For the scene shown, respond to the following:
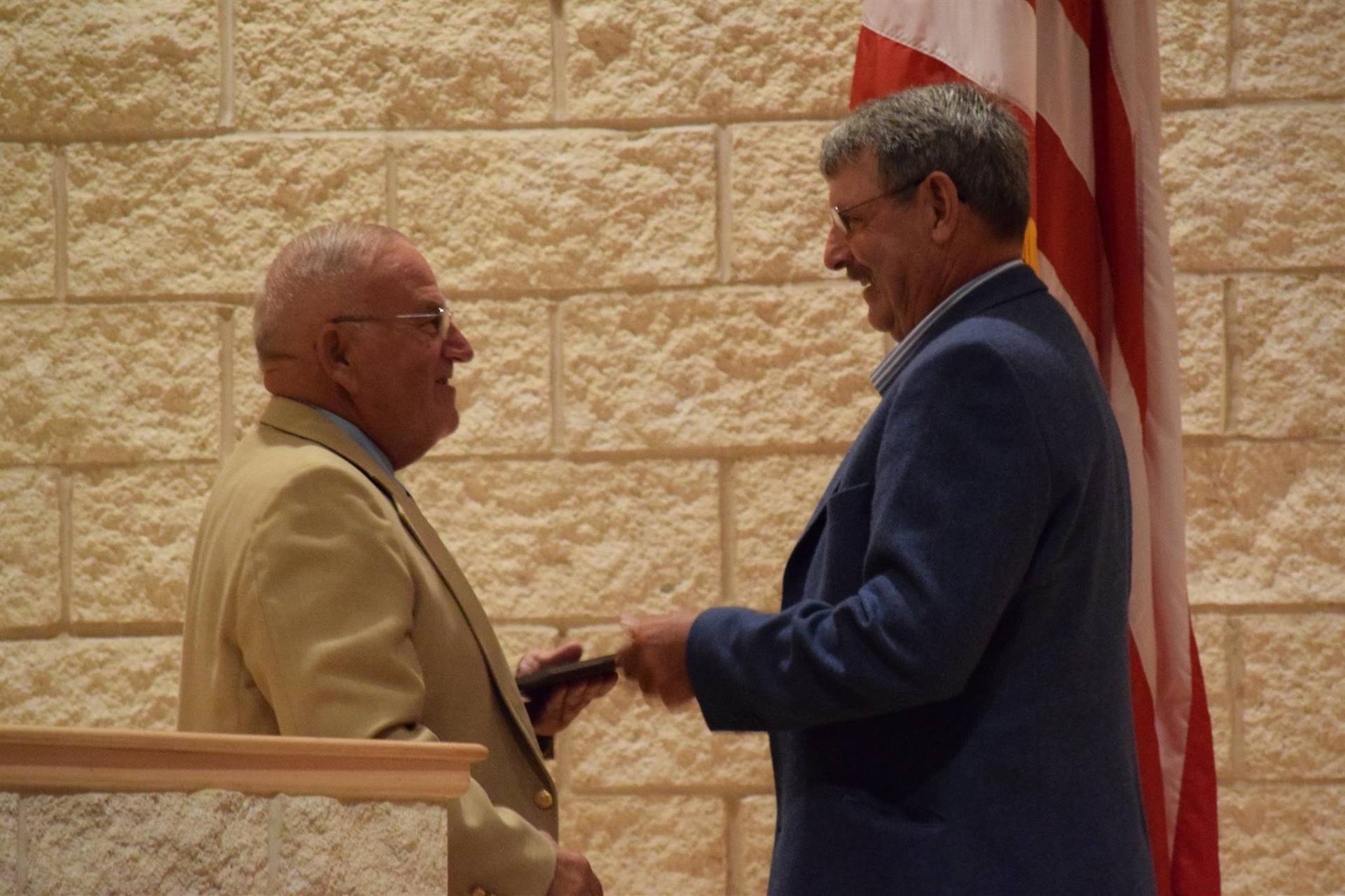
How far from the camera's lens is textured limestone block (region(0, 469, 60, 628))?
3467 mm

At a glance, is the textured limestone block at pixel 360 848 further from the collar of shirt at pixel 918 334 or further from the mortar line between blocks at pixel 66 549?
the mortar line between blocks at pixel 66 549

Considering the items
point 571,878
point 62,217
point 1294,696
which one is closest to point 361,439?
point 571,878

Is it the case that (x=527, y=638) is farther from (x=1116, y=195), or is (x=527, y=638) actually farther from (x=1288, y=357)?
(x=1288, y=357)

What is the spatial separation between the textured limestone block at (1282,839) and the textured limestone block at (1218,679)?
0.25ft

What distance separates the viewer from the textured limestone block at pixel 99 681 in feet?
11.3

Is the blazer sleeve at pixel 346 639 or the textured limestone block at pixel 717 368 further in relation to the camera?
the textured limestone block at pixel 717 368

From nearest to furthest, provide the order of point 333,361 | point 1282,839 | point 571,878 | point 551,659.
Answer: point 571,878 < point 333,361 < point 551,659 < point 1282,839

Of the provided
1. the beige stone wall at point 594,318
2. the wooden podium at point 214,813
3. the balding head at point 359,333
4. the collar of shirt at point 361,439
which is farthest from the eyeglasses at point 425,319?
the beige stone wall at point 594,318

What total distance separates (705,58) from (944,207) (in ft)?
5.37

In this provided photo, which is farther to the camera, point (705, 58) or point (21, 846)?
point (705, 58)

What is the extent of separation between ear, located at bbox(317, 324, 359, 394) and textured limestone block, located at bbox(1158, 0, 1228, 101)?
2035 millimetres

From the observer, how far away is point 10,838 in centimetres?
130

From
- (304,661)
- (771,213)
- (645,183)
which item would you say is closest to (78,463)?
(645,183)

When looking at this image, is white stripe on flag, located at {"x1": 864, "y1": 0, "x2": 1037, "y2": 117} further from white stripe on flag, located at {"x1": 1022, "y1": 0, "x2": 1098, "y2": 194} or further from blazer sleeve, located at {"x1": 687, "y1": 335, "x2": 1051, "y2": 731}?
blazer sleeve, located at {"x1": 687, "y1": 335, "x2": 1051, "y2": 731}
